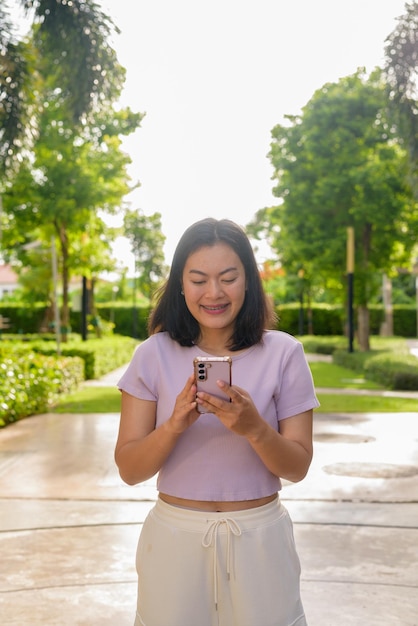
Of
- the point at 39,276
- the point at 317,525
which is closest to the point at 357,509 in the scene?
the point at 317,525

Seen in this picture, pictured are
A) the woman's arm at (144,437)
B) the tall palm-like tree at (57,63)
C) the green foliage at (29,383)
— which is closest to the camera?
the woman's arm at (144,437)

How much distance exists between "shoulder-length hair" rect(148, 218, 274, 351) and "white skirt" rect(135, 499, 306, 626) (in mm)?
435

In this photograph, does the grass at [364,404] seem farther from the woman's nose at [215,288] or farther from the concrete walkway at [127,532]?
the woman's nose at [215,288]

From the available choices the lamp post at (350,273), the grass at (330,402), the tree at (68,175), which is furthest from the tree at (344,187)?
the grass at (330,402)

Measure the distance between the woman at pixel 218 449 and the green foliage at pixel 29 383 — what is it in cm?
915

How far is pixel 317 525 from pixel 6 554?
204 cm

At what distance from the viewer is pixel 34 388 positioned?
13.1 metres

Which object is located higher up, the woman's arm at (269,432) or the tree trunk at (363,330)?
the woman's arm at (269,432)

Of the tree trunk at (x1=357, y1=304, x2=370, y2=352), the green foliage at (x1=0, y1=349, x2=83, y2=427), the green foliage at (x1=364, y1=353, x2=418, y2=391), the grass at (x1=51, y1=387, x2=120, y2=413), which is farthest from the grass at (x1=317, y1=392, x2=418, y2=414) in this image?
the tree trunk at (x1=357, y1=304, x2=370, y2=352)

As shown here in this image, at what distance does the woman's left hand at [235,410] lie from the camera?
196 cm

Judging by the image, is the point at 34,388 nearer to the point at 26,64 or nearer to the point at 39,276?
the point at 26,64

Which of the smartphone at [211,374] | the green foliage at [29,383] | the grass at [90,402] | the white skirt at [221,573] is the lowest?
the grass at [90,402]

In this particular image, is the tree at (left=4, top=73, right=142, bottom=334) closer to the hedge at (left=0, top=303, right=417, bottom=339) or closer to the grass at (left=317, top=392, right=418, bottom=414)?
the grass at (left=317, top=392, right=418, bottom=414)

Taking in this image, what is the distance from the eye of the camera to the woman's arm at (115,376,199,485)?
2070mm
